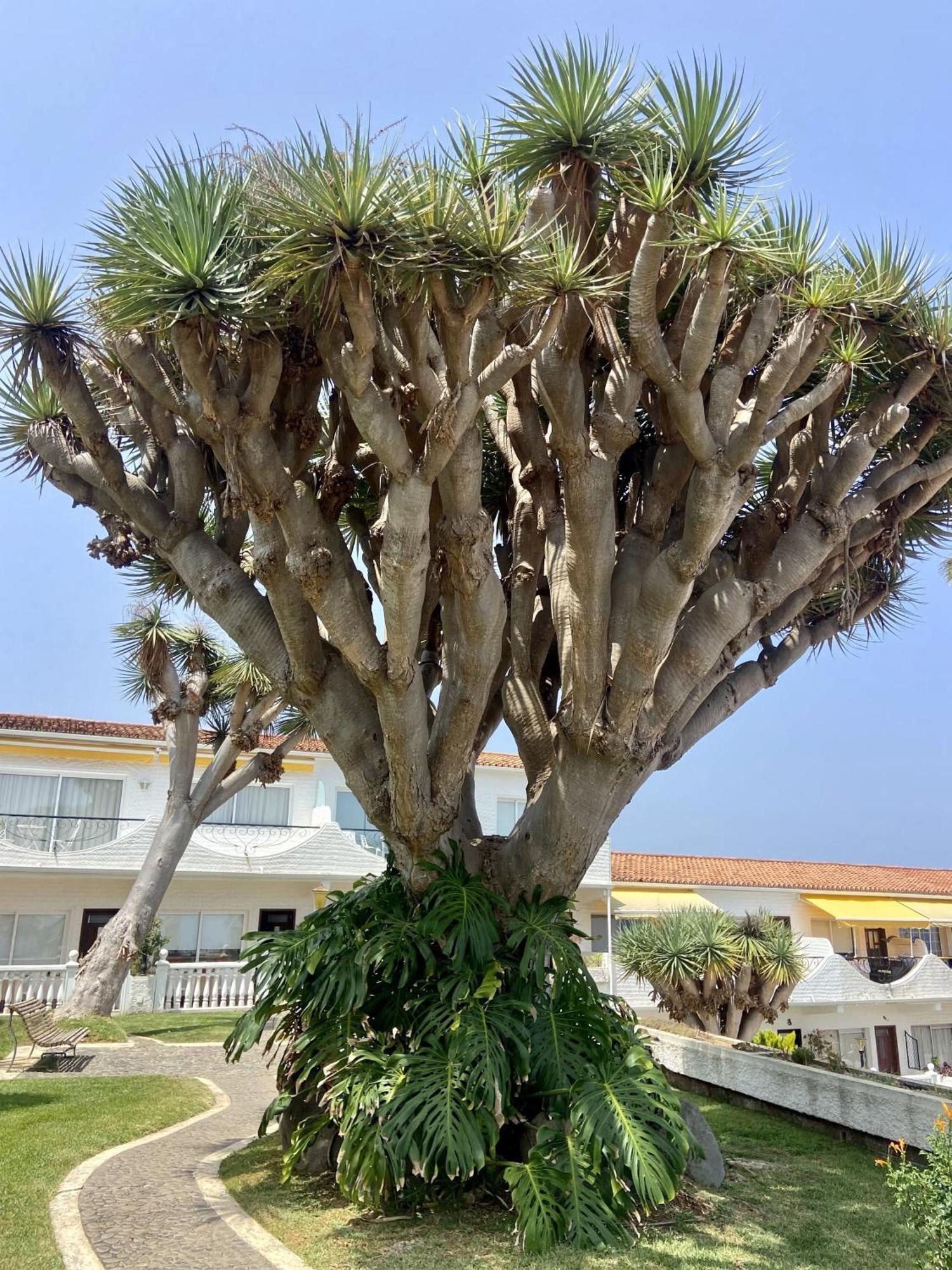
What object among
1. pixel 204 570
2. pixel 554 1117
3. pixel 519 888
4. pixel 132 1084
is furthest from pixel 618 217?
pixel 132 1084

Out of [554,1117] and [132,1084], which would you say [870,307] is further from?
[132,1084]

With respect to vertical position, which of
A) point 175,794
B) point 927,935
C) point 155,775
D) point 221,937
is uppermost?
point 155,775

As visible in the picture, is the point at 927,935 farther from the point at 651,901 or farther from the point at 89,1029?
the point at 89,1029

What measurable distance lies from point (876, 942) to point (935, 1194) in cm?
3502

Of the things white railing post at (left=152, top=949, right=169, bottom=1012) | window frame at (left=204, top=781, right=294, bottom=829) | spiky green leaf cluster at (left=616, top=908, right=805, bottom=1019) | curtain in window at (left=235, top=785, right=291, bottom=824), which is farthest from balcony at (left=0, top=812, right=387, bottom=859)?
spiky green leaf cluster at (left=616, top=908, right=805, bottom=1019)

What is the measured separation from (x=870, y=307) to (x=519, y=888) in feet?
21.3

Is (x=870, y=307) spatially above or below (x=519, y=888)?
above

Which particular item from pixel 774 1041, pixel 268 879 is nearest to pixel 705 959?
pixel 774 1041

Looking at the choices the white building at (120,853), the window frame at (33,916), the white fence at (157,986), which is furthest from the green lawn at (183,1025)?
the window frame at (33,916)

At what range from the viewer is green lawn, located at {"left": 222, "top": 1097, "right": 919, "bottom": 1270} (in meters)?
6.25

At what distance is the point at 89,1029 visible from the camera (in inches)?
652

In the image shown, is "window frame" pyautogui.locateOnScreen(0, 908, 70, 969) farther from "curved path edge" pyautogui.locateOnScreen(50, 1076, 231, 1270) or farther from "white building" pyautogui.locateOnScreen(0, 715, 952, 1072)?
"curved path edge" pyautogui.locateOnScreen(50, 1076, 231, 1270)

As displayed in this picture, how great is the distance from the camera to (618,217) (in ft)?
28.7

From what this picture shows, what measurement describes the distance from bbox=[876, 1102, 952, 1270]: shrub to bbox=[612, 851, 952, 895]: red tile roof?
25.3 metres
